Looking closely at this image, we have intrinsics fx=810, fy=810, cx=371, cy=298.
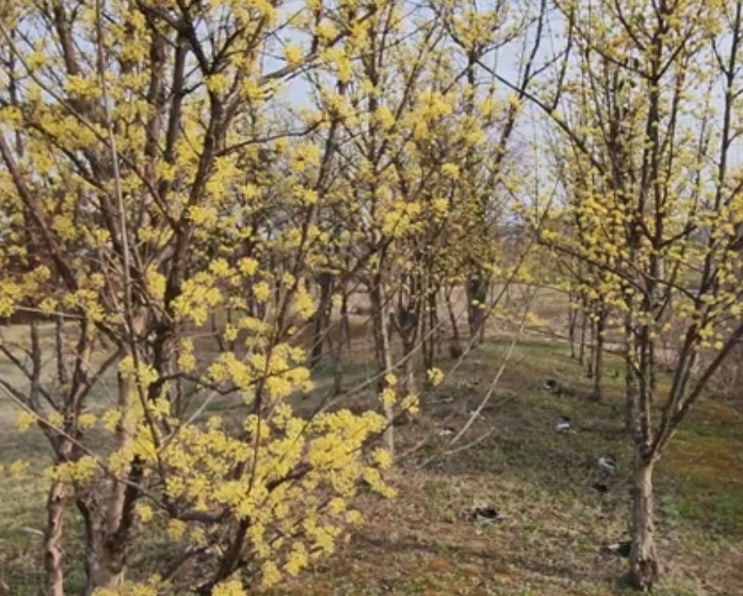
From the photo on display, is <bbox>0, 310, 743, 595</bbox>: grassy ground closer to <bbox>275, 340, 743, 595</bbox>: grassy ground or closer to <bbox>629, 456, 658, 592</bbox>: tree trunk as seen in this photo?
<bbox>275, 340, 743, 595</bbox>: grassy ground

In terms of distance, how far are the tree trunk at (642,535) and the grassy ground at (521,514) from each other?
20cm

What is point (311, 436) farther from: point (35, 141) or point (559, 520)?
point (559, 520)

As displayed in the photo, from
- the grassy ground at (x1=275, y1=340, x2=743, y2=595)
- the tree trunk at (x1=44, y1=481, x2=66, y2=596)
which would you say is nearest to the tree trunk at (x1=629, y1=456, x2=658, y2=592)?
the grassy ground at (x1=275, y1=340, x2=743, y2=595)

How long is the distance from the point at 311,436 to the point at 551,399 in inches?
564

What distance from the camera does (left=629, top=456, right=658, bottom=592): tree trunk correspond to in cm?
821

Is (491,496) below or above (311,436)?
below

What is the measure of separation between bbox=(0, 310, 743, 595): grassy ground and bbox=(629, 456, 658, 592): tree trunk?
20 centimetres

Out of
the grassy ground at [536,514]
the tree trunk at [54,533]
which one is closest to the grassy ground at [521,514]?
the grassy ground at [536,514]

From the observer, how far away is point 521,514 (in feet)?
34.6

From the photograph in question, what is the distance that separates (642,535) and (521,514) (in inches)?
95.2

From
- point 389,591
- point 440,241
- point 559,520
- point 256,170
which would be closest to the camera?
point 256,170

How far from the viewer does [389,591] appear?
805 centimetres

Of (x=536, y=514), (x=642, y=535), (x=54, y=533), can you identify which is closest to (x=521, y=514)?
(x=536, y=514)

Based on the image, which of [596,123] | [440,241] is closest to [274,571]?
[596,123]
